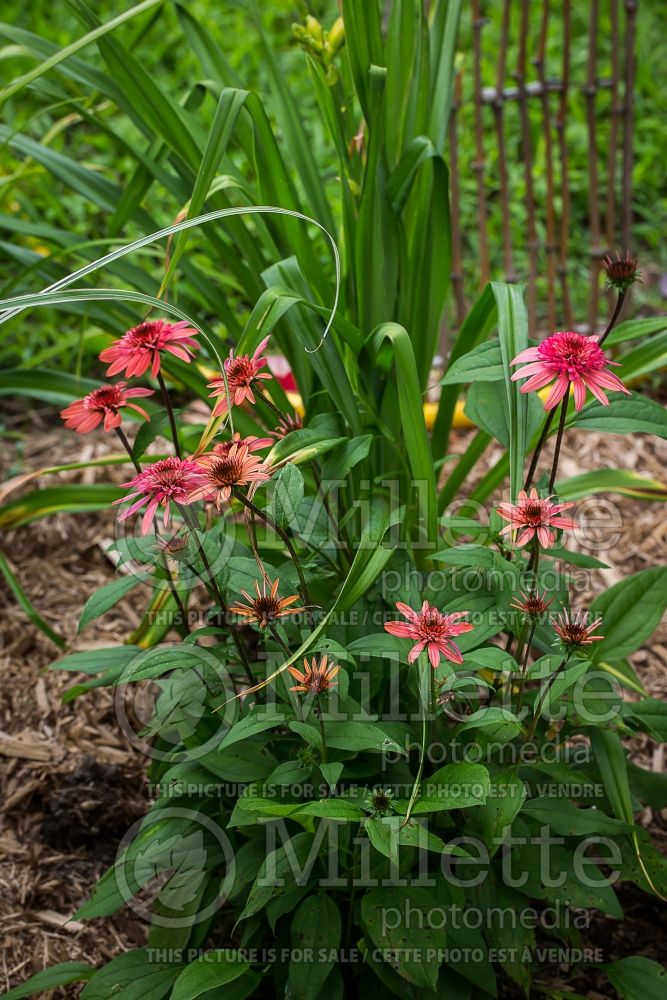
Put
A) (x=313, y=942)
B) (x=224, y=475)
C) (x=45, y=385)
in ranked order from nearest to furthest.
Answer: (x=224, y=475)
(x=313, y=942)
(x=45, y=385)

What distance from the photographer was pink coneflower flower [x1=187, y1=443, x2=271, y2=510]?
2.71 ft

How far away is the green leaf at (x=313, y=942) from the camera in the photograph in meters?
0.91

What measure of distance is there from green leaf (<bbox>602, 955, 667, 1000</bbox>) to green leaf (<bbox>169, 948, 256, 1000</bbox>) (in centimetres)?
38

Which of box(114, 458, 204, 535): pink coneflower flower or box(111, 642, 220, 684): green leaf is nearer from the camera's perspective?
box(114, 458, 204, 535): pink coneflower flower

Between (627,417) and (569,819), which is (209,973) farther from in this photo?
(627,417)

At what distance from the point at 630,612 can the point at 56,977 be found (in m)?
0.74

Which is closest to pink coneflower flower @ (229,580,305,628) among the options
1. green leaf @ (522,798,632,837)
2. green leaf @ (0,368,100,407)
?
green leaf @ (522,798,632,837)

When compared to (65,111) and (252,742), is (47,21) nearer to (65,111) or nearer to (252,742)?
(65,111)

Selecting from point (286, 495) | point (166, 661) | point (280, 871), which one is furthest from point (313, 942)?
point (286, 495)

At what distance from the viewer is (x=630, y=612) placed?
1.10 meters

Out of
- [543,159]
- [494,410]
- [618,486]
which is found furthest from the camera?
[543,159]

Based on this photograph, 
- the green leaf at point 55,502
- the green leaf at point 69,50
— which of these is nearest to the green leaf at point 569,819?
the green leaf at point 55,502

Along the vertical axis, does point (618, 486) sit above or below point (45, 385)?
below

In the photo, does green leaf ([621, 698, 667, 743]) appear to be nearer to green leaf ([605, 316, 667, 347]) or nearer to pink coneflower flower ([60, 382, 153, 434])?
green leaf ([605, 316, 667, 347])
